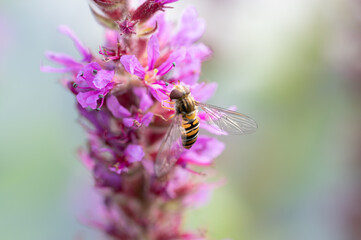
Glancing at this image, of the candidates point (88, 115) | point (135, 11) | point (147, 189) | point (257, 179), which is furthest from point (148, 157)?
point (257, 179)

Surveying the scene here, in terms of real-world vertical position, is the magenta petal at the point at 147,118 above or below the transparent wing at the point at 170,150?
above

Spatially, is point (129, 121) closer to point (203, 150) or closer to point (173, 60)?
point (173, 60)

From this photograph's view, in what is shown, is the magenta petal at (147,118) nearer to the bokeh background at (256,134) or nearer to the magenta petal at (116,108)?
the magenta petal at (116,108)

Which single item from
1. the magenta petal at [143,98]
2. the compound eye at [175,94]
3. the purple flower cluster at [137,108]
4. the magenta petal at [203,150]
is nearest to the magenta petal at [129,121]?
the purple flower cluster at [137,108]

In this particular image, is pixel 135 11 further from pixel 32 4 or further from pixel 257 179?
pixel 32 4

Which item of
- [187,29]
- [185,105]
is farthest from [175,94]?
[187,29]

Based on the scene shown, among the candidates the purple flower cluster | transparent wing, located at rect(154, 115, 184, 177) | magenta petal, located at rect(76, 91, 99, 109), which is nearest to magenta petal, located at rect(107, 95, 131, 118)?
the purple flower cluster

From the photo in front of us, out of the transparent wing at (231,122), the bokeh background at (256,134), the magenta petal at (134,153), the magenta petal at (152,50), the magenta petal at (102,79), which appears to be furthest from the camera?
the bokeh background at (256,134)
